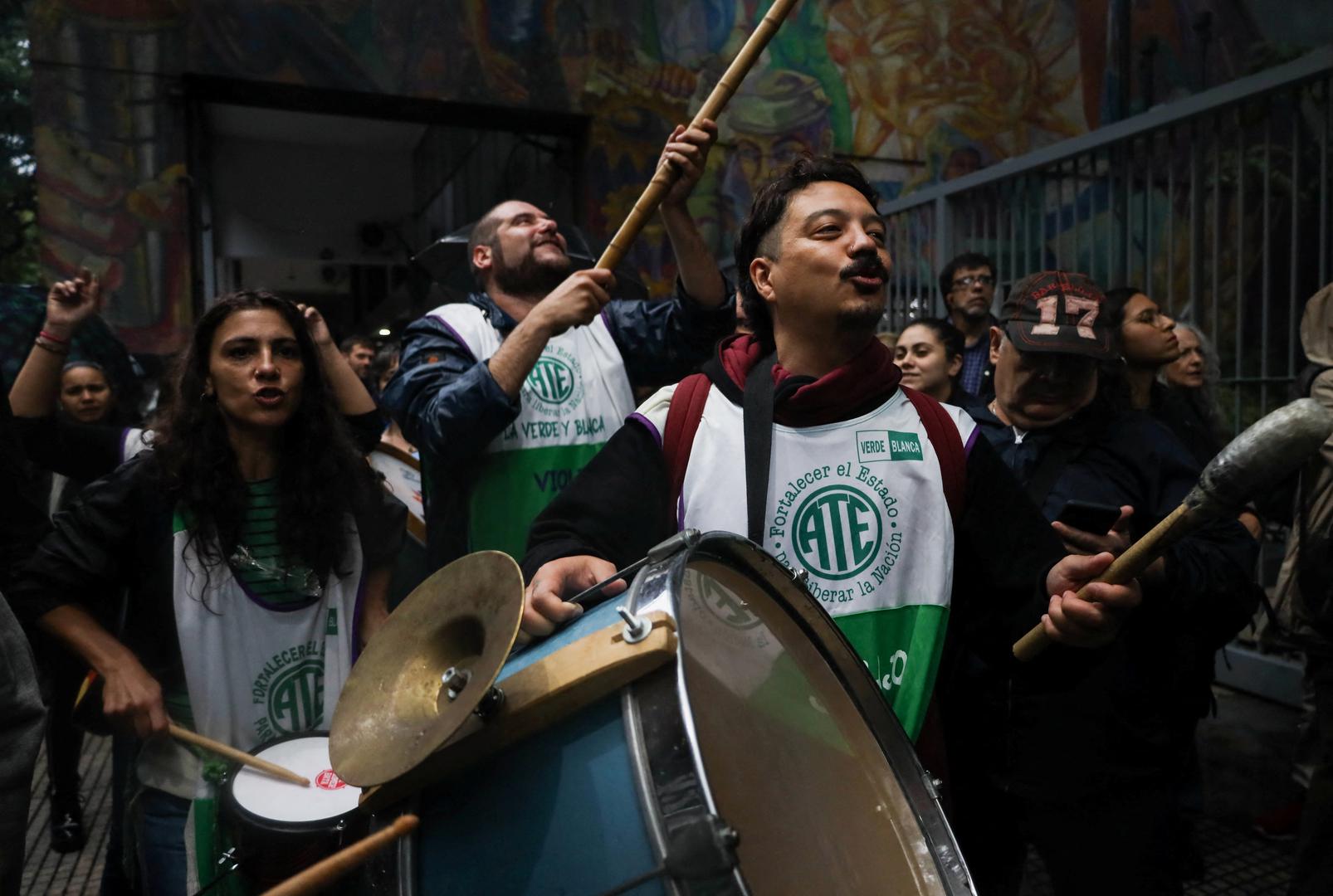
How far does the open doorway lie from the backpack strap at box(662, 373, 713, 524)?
29.0 feet

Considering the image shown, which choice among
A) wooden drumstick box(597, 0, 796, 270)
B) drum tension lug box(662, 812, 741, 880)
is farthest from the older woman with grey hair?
drum tension lug box(662, 812, 741, 880)

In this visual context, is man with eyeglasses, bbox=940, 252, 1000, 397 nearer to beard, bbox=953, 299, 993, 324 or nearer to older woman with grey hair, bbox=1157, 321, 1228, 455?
beard, bbox=953, 299, 993, 324

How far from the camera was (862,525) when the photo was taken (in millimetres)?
1734

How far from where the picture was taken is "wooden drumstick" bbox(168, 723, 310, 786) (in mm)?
1932

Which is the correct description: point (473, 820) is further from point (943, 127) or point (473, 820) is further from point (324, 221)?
point (324, 221)

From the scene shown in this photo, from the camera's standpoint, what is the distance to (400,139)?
13297 millimetres

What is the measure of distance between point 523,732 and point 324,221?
13.3 m

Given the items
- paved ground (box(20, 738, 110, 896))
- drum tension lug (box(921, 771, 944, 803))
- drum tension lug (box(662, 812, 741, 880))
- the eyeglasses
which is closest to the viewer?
drum tension lug (box(662, 812, 741, 880))

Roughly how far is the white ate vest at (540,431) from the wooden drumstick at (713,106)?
1.68 ft

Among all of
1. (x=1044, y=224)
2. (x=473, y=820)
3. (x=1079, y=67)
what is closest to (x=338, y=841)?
(x=473, y=820)

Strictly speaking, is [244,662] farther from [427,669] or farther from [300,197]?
[300,197]

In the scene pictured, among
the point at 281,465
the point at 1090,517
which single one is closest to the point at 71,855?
the point at 281,465

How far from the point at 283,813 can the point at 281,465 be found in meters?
0.91

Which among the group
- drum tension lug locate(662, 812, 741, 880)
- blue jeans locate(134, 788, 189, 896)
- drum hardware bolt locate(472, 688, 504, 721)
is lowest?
blue jeans locate(134, 788, 189, 896)
